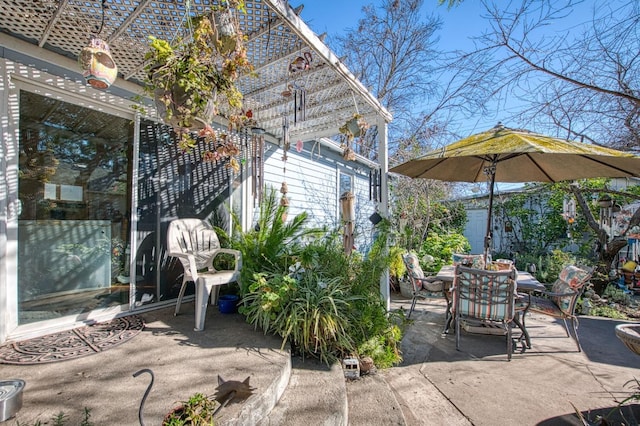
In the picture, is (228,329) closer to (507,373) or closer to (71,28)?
(507,373)

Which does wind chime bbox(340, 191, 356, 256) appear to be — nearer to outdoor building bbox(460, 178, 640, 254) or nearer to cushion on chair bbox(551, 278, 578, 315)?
cushion on chair bbox(551, 278, 578, 315)

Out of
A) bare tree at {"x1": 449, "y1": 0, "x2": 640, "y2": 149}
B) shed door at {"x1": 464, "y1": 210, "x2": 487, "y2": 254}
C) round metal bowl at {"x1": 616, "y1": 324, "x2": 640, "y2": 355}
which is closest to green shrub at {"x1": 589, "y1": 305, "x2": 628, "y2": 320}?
bare tree at {"x1": 449, "y1": 0, "x2": 640, "y2": 149}

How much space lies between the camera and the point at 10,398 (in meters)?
1.45

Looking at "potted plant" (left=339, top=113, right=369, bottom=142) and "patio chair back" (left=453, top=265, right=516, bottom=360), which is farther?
"potted plant" (left=339, top=113, right=369, bottom=142)

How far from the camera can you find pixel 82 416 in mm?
1517

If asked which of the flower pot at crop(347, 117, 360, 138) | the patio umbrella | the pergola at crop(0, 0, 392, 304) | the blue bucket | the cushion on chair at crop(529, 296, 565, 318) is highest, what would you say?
the pergola at crop(0, 0, 392, 304)

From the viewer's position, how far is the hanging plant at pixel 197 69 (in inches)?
74.9

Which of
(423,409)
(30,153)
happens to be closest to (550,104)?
(423,409)

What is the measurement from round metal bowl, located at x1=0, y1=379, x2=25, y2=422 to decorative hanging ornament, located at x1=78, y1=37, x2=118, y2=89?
1786 millimetres

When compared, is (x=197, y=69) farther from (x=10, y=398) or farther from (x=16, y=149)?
(x=10, y=398)

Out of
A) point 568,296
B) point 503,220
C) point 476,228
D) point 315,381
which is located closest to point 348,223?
point 315,381

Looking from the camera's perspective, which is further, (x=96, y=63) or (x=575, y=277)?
(x=575, y=277)

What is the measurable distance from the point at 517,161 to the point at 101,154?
16.3 feet

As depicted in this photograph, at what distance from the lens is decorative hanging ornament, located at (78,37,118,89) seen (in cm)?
176
